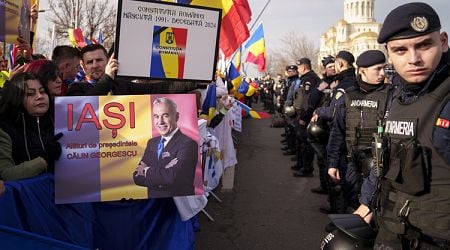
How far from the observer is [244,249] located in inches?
185

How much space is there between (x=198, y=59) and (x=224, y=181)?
4224 mm

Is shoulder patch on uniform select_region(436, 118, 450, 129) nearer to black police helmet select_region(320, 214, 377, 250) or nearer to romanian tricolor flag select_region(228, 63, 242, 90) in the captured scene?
black police helmet select_region(320, 214, 377, 250)

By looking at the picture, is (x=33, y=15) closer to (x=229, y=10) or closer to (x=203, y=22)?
(x=203, y=22)

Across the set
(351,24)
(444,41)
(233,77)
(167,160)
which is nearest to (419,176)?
(444,41)

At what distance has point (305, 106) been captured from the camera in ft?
26.7

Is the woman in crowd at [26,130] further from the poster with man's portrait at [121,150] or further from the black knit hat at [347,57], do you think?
the black knit hat at [347,57]

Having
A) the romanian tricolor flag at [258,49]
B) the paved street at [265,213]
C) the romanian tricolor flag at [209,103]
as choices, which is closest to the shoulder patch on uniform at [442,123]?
the paved street at [265,213]

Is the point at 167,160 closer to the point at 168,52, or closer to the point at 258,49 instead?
the point at 168,52

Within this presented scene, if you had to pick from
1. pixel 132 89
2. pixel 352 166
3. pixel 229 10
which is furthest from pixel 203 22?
pixel 229 10

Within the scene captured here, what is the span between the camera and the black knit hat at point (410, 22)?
188cm

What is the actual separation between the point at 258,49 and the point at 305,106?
461cm

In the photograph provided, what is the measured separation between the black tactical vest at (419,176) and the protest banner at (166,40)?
191cm

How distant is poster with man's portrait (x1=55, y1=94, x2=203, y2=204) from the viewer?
9.47 feet

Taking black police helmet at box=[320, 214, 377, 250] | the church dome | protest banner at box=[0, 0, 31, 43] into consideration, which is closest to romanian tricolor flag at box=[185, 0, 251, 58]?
protest banner at box=[0, 0, 31, 43]
